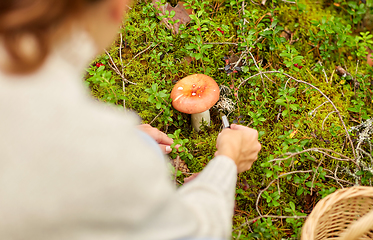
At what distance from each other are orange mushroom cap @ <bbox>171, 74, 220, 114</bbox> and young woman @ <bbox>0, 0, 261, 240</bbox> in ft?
4.30

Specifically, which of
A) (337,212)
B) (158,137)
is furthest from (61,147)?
(337,212)

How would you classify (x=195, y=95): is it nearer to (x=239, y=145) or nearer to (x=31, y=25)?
(x=239, y=145)

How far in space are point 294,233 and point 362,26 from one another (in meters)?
2.40

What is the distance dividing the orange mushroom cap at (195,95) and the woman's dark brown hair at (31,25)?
4.64ft

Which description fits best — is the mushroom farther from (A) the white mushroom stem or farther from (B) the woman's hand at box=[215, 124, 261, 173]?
(B) the woman's hand at box=[215, 124, 261, 173]

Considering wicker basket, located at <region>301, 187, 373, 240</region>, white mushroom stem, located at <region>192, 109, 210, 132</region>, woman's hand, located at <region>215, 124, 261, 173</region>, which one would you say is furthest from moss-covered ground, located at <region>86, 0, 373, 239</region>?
woman's hand, located at <region>215, 124, 261, 173</region>

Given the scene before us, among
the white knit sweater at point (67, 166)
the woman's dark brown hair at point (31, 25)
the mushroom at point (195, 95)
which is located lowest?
the mushroom at point (195, 95)

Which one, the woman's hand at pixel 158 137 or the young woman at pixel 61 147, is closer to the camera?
the young woman at pixel 61 147

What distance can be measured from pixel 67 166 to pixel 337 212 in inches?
68.8

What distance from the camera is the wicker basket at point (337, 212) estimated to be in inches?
59.2

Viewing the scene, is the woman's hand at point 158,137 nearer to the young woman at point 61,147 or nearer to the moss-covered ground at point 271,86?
the moss-covered ground at point 271,86

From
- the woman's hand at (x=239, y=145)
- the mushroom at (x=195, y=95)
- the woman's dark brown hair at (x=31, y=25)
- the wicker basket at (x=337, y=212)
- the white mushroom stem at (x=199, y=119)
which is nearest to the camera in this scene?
the woman's dark brown hair at (x=31, y=25)

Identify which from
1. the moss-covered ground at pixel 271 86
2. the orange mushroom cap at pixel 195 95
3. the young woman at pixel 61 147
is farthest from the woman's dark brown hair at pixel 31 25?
the orange mushroom cap at pixel 195 95

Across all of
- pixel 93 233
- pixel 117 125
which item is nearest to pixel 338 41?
pixel 117 125
